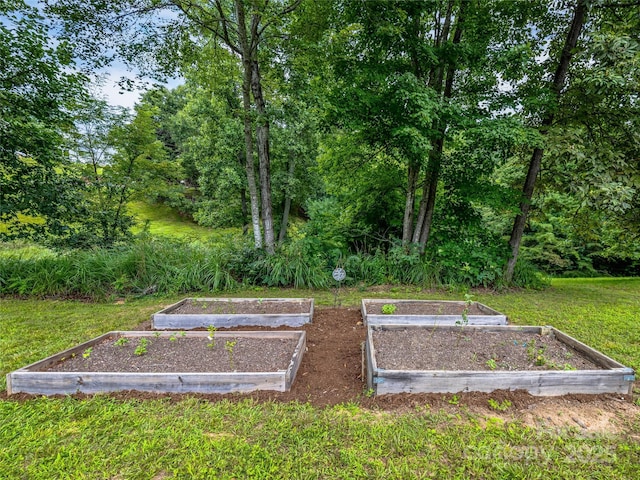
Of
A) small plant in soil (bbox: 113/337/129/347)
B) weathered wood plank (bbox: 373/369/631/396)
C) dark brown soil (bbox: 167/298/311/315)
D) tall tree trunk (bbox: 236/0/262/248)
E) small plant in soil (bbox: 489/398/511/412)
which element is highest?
tall tree trunk (bbox: 236/0/262/248)

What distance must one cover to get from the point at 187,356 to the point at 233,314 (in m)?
1.11

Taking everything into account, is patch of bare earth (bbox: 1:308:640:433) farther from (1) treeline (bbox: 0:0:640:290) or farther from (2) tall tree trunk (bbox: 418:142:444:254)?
(2) tall tree trunk (bbox: 418:142:444:254)

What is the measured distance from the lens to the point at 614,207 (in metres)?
4.41

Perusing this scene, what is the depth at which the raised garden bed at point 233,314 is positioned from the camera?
3.54m

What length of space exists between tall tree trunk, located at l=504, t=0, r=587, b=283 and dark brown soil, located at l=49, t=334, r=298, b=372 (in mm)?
5227

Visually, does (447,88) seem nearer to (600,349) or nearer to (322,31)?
(322,31)

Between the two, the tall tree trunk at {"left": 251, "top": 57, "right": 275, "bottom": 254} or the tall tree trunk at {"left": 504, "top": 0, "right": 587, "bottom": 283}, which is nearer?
the tall tree trunk at {"left": 504, "top": 0, "right": 587, "bottom": 283}

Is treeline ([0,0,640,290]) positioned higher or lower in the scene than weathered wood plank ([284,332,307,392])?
higher

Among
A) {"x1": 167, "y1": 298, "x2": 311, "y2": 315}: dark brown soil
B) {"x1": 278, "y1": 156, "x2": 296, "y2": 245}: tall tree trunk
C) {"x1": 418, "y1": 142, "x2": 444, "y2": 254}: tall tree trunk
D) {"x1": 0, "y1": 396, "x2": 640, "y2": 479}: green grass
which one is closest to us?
{"x1": 0, "y1": 396, "x2": 640, "y2": 479}: green grass

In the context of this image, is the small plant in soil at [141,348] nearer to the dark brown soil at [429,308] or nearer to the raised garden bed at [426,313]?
the raised garden bed at [426,313]

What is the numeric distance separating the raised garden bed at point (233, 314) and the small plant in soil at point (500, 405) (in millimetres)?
2111

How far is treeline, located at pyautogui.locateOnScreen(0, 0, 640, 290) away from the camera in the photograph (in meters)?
4.66

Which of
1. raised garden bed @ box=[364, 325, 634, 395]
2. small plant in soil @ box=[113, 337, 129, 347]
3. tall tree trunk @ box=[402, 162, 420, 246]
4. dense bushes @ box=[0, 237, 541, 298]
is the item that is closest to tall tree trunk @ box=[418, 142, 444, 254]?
tall tree trunk @ box=[402, 162, 420, 246]

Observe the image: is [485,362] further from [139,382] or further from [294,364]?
[139,382]
